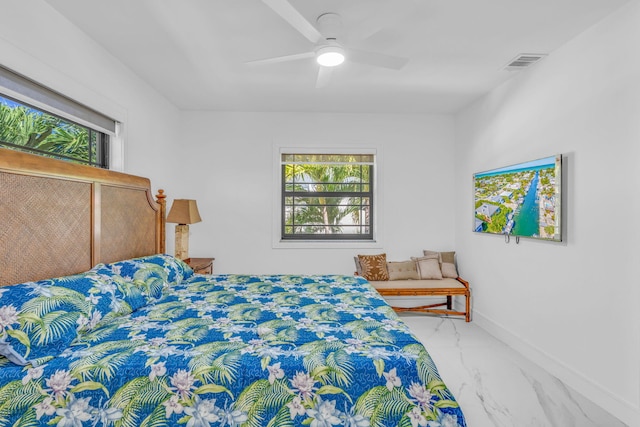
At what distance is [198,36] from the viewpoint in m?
2.43

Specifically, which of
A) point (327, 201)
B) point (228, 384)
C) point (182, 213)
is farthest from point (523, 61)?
point (182, 213)

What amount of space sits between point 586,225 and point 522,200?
2.06 feet

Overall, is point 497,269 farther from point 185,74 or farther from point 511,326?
point 185,74

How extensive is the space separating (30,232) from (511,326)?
3688 millimetres

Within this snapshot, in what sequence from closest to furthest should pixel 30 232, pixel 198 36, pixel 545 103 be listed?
pixel 30 232
pixel 198 36
pixel 545 103

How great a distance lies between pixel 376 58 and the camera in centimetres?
229

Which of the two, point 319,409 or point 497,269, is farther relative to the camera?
point 497,269

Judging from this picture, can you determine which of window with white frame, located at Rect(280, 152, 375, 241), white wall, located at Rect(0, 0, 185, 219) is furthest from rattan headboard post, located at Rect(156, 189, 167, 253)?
window with white frame, located at Rect(280, 152, 375, 241)

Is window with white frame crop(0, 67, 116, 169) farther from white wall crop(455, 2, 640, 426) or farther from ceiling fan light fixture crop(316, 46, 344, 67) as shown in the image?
white wall crop(455, 2, 640, 426)

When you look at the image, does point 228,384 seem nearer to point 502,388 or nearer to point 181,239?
point 502,388

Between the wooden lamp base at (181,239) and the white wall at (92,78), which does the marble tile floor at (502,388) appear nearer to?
the wooden lamp base at (181,239)

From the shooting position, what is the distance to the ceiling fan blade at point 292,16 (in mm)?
1657

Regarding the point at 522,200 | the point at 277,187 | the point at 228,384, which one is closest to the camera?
the point at 228,384

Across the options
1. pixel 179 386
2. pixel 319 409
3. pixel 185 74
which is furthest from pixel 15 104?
pixel 319 409
